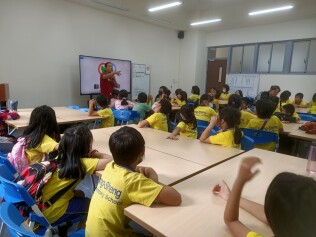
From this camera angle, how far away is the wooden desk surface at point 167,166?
→ 152 centimetres

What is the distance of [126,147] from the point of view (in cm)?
120

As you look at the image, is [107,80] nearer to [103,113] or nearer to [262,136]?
[103,113]

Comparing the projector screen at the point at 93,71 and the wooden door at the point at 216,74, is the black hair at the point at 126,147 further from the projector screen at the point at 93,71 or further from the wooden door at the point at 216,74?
the wooden door at the point at 216,74

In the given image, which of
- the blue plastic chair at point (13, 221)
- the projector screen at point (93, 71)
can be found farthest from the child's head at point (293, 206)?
the projector screen at point (93, 71)

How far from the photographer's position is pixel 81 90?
6285 mm

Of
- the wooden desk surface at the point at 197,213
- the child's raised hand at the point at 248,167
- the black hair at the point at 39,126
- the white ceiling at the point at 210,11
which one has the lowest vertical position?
the wooden desk surface at the point at 197,213

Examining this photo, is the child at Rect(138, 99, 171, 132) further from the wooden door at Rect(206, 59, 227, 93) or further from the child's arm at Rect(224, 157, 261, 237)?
the wooden door at Rect(206, 59, 227, 93)

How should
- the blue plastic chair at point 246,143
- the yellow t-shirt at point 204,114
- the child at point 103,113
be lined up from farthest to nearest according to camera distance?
the yellow t-shirt at point 204,114 → the child at point 103,113 → the blue plastic chair at point 246,143

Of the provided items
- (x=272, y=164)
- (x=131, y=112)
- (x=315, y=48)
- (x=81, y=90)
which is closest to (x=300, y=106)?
(x=315, y=48)

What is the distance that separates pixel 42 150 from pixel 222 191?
134 cm

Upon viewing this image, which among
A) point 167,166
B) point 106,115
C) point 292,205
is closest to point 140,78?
point 106,115

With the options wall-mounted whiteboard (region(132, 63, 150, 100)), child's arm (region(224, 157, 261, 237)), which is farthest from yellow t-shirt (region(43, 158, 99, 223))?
wall-mounted whiteboard (region(132, 63, 150, 100))

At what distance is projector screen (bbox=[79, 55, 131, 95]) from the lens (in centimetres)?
624

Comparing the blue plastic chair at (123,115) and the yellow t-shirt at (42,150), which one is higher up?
the yellow t-shirt at (42,150)
